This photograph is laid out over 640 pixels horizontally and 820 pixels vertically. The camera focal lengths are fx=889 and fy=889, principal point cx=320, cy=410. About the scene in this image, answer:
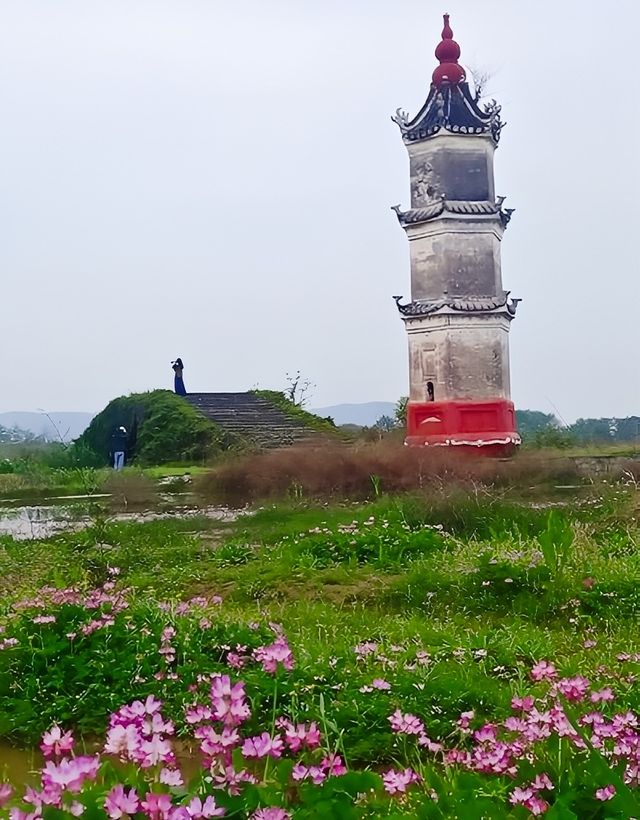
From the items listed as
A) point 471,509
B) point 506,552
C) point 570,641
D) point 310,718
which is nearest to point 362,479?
point 471,509

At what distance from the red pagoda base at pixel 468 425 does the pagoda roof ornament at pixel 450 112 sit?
16.8 ft

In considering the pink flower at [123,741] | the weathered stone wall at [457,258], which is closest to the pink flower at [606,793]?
the pink flower at [123,741]

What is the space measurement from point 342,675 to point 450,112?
14.8 m

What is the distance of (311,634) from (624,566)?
9.01 ft

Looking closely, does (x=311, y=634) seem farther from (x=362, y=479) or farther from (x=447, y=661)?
(x=362, y=479)

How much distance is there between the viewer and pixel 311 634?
16.3 feet

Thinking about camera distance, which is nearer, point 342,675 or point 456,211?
point 342,675

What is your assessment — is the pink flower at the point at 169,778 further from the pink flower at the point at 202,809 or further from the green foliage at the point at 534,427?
the green foliage at the point at 534,427

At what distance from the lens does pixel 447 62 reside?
1750 cm

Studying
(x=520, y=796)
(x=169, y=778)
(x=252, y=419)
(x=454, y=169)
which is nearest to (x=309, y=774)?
(x=169, y=778)

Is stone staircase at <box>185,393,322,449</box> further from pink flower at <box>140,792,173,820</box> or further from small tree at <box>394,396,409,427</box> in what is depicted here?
Answer: pink flower at <box>140,792,173,820</box>

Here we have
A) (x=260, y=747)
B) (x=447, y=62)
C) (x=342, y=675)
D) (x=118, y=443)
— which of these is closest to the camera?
(x=260, y=747)

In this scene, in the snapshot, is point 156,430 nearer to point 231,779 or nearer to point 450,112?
point 450,112

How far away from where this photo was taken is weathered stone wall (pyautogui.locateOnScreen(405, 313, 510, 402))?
645 inches
